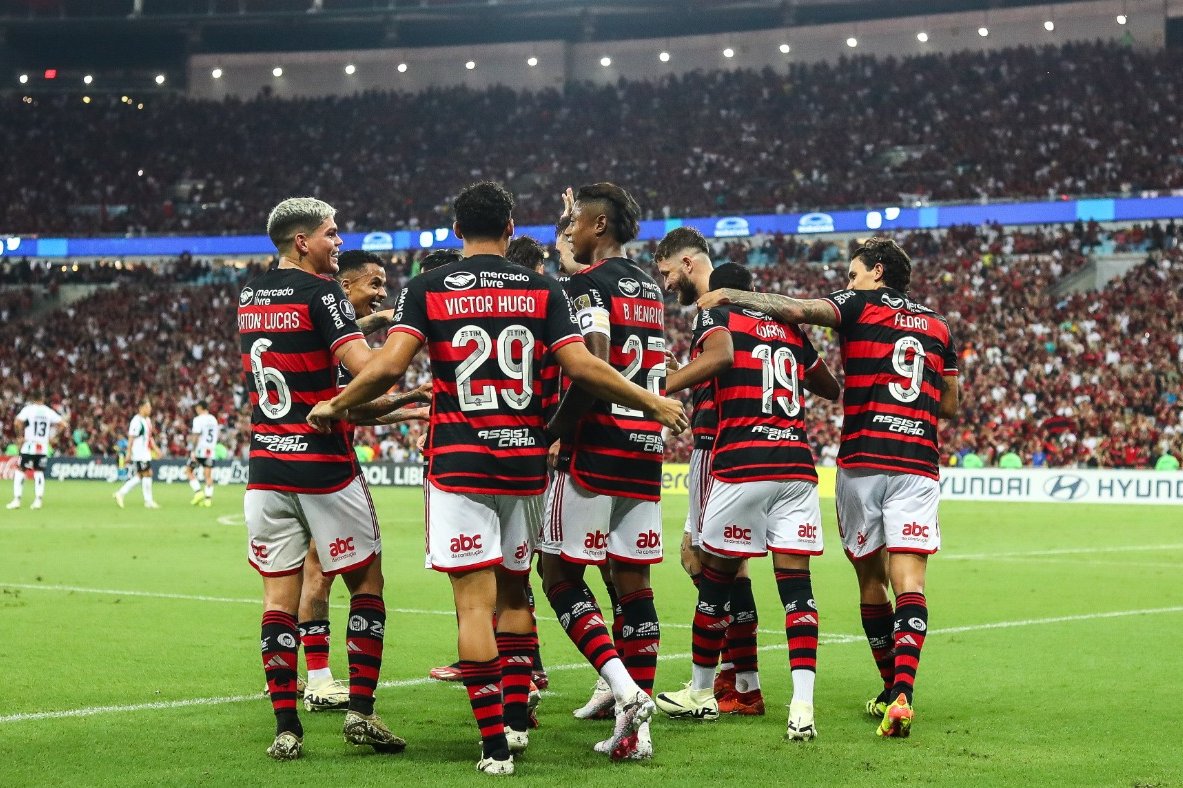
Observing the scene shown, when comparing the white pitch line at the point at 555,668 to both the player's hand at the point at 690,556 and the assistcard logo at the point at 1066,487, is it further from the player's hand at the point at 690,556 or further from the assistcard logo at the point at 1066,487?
the assistcard logo at the point at 1066,487

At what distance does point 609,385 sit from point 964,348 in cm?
3505

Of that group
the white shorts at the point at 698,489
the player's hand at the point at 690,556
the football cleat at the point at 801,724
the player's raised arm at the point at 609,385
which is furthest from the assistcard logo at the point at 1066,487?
the player's raised arm at the point at 609,385

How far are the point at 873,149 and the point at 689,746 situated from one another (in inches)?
1905

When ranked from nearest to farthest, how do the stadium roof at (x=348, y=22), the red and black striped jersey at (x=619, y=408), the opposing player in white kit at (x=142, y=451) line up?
the red and black striped jersey at (x=619, y=408)
the opposing player in white kit at (x=142, y=451)
the stadium roof at (x=348, y=22)

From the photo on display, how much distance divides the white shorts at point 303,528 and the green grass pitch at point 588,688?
0.89m

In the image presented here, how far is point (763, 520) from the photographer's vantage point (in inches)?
296

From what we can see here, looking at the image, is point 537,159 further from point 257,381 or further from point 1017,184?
point 257,381

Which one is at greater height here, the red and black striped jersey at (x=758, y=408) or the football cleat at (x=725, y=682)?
the red and black striped jersey at (x=758, y=408)

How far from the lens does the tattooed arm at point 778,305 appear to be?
7.40 m

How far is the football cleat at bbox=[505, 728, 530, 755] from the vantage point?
21.1 feet

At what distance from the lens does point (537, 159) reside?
57.8 m

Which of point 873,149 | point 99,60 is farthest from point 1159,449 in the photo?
point 99,60

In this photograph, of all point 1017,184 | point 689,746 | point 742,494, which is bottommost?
point 689,746

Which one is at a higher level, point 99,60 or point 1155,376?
point 99,60
